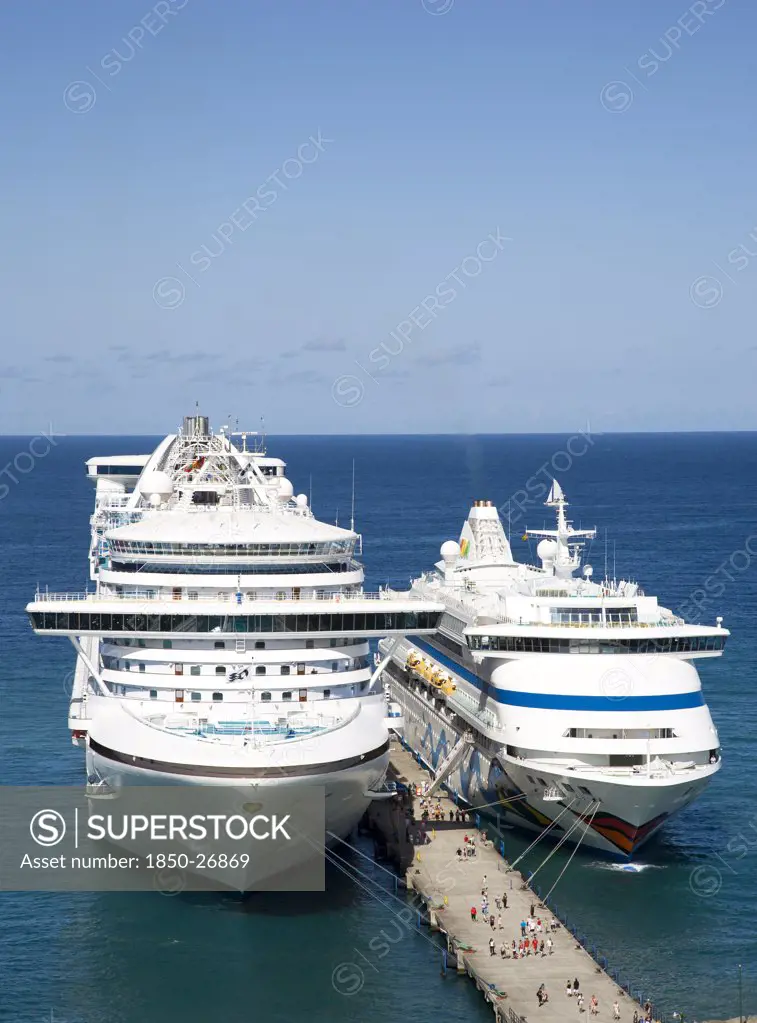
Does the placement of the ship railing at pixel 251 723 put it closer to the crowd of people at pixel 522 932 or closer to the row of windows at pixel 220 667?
the row of windows at pixel 220 667

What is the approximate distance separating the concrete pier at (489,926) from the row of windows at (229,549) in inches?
451

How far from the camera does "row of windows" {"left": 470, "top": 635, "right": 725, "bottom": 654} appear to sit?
51.1 m

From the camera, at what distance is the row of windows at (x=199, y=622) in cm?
4662

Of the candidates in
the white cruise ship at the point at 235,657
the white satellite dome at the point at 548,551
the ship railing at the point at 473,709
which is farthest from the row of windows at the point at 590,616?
the white satellite dome at the point at 548,551

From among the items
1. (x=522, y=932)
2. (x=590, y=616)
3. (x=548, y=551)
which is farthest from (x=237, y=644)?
(x=548, y=551)

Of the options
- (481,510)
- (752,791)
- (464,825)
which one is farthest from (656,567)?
(464,825)

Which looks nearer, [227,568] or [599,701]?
[227,568]

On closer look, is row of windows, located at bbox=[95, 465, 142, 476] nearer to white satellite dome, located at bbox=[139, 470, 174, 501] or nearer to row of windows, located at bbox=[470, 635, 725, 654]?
white satellite dome, located at bbox=[139, 470, 174, 501]

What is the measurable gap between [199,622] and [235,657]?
68.0 inches

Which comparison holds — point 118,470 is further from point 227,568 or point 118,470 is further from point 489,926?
point 489,926

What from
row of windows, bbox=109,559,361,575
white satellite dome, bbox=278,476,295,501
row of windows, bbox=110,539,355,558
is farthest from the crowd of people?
white satellite dome, bbox=278,476,295,501

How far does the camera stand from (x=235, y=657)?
46688 millimetres

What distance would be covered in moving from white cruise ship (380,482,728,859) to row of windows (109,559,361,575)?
6.39 metres

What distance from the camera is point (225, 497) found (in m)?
57.9
